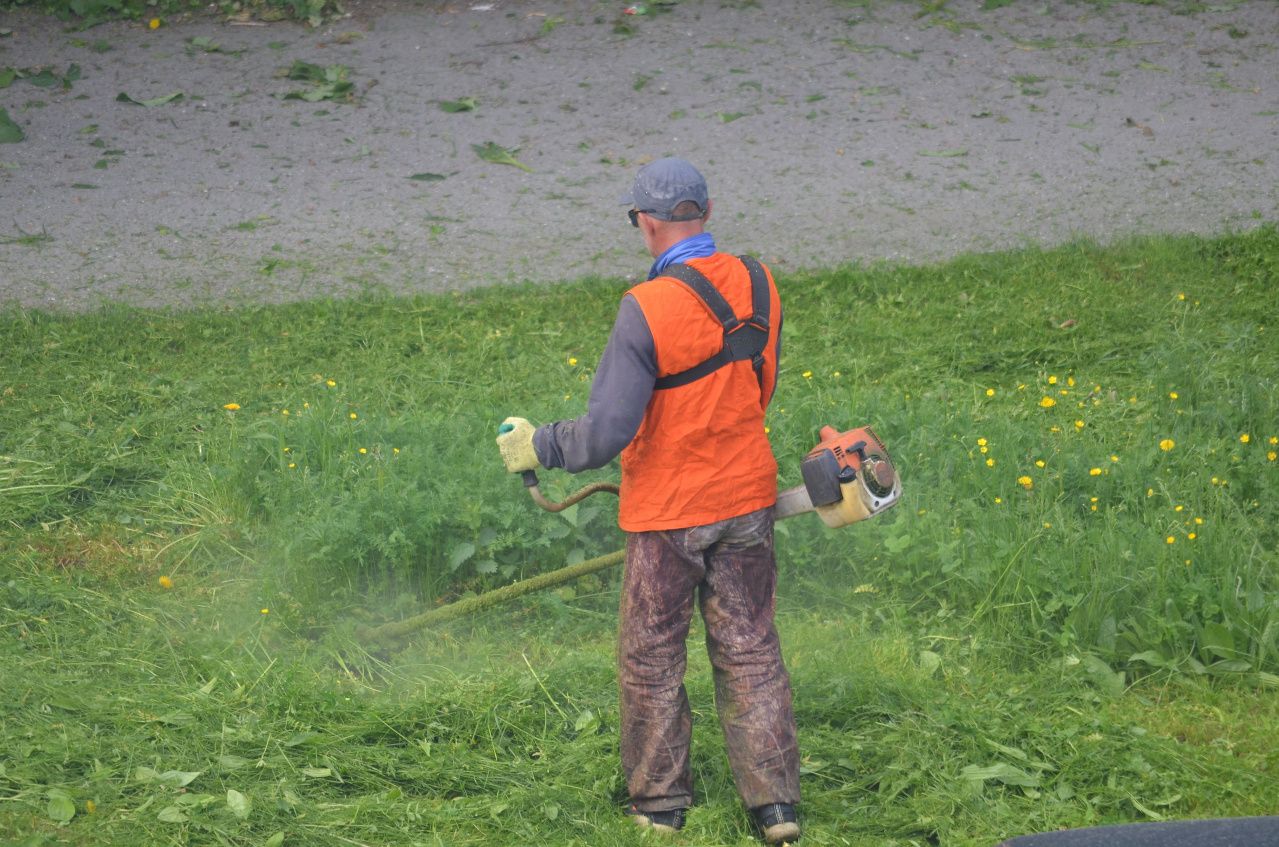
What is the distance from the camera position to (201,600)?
15.9 ft

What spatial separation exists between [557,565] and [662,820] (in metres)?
1.41

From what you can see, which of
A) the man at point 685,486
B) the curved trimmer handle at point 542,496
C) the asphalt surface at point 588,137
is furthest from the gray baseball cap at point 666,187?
the asphalt surface at point 588,137

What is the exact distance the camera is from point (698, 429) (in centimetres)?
346

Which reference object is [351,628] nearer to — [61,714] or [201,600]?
[201,600]

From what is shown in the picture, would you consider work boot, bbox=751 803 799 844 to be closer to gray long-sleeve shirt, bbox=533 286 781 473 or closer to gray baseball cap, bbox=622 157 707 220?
gray long-sleeve shirt, bbox=533 286 781 473

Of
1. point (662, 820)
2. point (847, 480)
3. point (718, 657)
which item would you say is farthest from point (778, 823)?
point (847, 480)

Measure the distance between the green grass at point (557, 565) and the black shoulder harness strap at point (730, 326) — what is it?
116 cm

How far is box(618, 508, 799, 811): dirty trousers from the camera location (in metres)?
3.60

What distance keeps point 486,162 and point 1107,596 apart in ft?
16.1

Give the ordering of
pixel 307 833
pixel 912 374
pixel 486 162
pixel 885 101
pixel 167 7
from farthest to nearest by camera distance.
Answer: pixel 167 7 → pixel 885 101 → pixel 486 162 → pixel 912 374 → pixel 307 833

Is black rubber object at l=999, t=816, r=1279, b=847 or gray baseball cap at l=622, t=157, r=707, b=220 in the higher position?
gray baseball cap at l=622, t=157, r=707, b=220

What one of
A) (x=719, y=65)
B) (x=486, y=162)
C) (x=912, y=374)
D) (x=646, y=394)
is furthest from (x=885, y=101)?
(x=646, y=394)

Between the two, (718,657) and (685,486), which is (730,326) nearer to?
(685,486)

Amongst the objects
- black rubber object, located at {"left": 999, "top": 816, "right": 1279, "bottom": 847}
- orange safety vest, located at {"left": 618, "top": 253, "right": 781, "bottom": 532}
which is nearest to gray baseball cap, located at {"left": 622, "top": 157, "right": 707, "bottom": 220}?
orange safety vest, located at {"left": 618, "top": 253, "right": 781, "bottom": 532}
